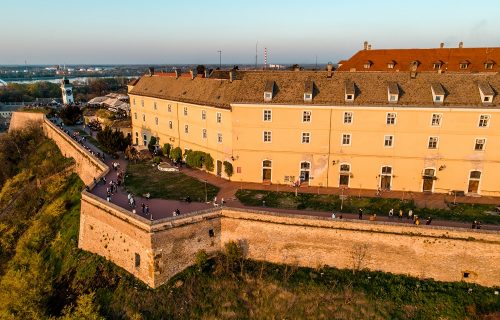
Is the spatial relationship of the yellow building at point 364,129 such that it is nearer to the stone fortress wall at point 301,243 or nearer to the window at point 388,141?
the window at point 388,141

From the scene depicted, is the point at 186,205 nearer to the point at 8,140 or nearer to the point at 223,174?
the point at 223,174

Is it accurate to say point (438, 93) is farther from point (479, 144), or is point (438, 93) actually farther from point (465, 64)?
point (465, 64)

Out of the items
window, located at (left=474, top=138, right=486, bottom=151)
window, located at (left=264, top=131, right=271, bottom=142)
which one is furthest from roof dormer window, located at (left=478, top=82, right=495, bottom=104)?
window, located at (left=264, top=131, right=271, bottom=142)

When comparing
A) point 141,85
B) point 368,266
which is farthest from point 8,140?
point 368,266

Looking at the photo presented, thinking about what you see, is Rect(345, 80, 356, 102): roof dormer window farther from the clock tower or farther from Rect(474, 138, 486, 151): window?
the clock tower

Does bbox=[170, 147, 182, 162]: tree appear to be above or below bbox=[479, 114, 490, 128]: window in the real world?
below

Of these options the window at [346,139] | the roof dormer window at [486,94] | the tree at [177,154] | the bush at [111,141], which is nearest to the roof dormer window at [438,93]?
the roof dormer window at [486,94]
